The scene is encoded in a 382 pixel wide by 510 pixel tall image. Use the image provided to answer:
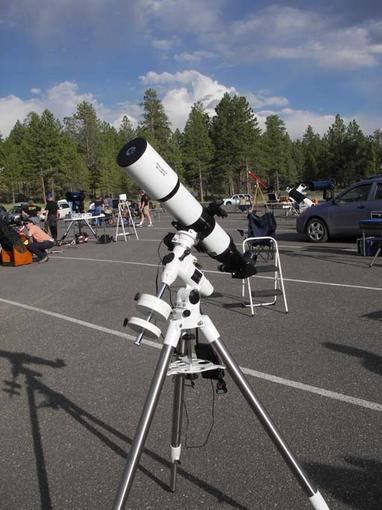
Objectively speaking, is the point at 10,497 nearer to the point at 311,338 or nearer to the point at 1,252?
the point at 311,338

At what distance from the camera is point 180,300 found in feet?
7.18

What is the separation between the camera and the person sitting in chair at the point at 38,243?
43.6 ft

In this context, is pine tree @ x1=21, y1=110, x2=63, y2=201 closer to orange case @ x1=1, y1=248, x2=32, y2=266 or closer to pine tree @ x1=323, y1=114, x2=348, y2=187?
pine tree @ x1=323, y1=114, x2=348, y2=187

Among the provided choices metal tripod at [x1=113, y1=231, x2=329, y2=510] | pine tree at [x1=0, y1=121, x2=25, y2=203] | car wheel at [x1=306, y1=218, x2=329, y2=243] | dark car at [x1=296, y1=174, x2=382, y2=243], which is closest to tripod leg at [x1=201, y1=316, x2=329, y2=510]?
metal tripod at [x1=113, y1=231, x2=329, y2=510]

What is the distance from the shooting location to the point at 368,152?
222 feet

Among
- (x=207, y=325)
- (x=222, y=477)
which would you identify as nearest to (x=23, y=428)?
(x=222, y=477)

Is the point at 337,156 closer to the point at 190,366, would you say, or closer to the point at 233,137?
the point at 233,137

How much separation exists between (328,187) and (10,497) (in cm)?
1891

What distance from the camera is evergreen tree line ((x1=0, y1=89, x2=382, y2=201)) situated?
62250mm

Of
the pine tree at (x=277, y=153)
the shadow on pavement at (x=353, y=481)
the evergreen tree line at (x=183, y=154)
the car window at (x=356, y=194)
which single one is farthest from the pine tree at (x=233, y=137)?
the shadow on pavement at (x=353, y=481)

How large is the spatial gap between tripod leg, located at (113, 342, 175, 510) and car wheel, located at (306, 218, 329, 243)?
12.9 m

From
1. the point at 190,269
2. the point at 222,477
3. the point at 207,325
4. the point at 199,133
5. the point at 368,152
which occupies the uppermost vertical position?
the point at 199,133

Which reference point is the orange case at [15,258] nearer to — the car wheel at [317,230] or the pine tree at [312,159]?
the car wheel at [317,230]

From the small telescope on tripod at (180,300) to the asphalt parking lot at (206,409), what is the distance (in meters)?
0.81
